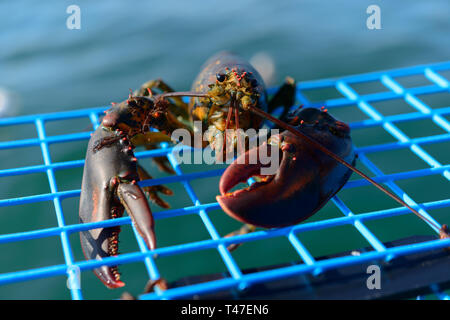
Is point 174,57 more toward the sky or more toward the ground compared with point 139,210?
more toward the sky

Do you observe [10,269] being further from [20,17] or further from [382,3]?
[382,3]

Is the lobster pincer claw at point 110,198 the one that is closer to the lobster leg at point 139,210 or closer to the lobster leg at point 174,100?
the lobster leg at point 139,210

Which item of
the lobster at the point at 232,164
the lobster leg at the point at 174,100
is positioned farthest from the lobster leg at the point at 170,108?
the lobster at the point at 232,164

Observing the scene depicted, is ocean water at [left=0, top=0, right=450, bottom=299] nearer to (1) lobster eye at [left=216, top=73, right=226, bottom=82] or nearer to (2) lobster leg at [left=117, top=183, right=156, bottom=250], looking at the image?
(2) lobster leg at [left=117, top=183, right=156, bottom=250]

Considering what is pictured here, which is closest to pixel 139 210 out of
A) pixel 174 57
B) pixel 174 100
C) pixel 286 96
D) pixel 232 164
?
pixel 232 164

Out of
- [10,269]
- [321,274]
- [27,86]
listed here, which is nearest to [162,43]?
[27,86]

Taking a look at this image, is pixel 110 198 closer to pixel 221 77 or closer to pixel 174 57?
pixel 221 77
